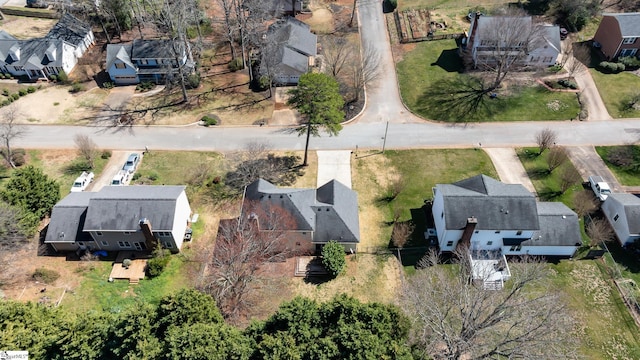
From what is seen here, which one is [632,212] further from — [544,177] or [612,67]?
[612,67]

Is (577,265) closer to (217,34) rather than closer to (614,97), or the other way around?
(614,97)

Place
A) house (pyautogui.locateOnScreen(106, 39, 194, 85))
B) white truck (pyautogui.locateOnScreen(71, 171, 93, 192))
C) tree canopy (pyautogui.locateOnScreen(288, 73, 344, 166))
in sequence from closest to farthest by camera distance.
A: tree canopy (pyautogui.locateOnScreen(288, 73, 344, 166)) → white truck (pyautogui.locateOnScreen(71, 171, 93, 192)) → house (pyautogui.locateOnScreen(106, 39, 194, 85))

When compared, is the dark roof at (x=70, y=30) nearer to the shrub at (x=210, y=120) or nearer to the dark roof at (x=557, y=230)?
the shrub at (x=210, y=120)

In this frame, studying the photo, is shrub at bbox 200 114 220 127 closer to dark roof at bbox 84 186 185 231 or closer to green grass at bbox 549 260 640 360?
dark roof at bbox 84 186 185 231

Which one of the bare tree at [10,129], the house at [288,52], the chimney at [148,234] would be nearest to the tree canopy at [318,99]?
the house at [288,52]

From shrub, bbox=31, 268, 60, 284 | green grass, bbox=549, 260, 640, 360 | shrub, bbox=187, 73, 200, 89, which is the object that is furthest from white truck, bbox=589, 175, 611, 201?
shrub, bbox=31, 268, 60, 284

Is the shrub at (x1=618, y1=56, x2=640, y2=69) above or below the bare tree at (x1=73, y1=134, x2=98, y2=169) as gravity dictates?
above
